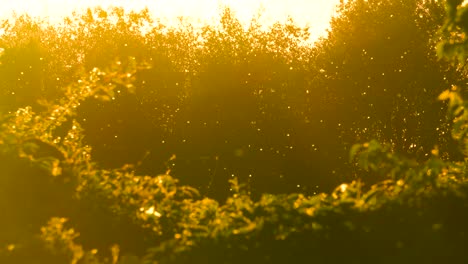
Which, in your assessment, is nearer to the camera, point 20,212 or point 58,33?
point 20,212

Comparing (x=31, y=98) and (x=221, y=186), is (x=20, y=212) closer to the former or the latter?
(x=221, y=186)

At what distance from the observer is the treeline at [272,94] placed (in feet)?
91.3

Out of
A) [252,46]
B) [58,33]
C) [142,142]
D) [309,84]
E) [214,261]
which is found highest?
[58,33]

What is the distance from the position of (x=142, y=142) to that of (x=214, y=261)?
2446cm

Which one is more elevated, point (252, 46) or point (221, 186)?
point (252, 46)

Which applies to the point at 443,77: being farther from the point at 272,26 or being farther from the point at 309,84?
the point at 272,26

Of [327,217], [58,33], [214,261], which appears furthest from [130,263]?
[58,33]

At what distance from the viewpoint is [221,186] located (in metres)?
25.5

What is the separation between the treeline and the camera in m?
27.8

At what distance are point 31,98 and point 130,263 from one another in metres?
27.3

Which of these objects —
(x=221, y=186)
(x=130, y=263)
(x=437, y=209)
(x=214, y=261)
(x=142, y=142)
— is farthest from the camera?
(x=142, y=142)

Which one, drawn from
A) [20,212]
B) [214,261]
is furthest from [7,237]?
[214,261]

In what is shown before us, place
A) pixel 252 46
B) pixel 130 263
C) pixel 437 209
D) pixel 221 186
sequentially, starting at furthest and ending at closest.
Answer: pixel 252 46
pixel 221 186
pixel 437 209
pixel 130 263

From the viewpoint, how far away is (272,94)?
2891 cm
